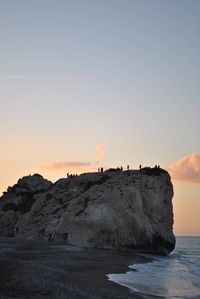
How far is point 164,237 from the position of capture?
68.5 m

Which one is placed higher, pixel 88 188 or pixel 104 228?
pixel 88 188

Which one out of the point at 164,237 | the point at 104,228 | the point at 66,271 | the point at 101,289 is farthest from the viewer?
the point at 164,237

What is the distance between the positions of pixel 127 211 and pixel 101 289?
4262 centimetres

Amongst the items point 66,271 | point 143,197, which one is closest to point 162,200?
point 143,197

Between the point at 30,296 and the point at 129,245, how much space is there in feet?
157

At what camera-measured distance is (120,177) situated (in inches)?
Result: 2899

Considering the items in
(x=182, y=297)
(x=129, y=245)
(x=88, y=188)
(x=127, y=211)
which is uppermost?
(x=88, y=188)

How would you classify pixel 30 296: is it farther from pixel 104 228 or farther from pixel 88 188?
pixel 88 188

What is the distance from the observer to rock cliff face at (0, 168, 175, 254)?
2522 inches

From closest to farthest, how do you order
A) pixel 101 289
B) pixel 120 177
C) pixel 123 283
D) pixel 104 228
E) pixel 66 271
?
pixel 101 289 → pixel 123 283 → pixel 66 271 → pixel 104 228 → pixel 120 177

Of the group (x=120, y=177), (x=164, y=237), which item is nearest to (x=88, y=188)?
(x=120, y=177)

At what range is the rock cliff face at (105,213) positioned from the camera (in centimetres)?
Result: 6406

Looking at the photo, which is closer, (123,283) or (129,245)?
(123,283)

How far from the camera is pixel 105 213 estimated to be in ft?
210
